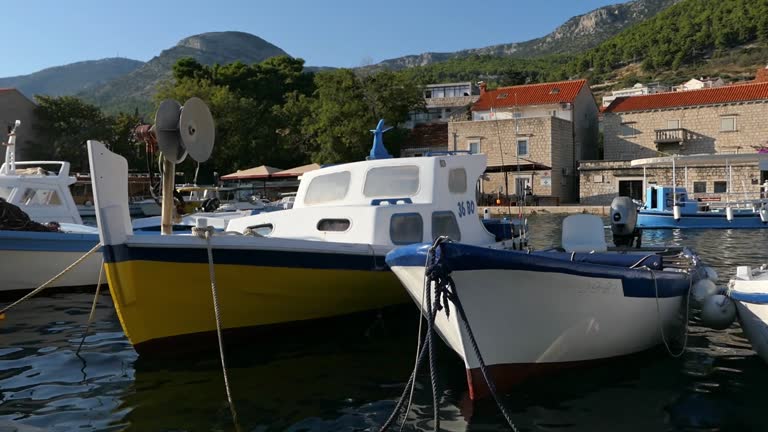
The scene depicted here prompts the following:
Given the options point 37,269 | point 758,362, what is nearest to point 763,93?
point 758,362

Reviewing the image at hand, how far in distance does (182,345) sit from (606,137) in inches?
1715

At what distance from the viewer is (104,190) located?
697cm

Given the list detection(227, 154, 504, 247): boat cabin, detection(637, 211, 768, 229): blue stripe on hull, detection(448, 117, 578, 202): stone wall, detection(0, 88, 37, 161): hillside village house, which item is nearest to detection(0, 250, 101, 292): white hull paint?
detection(227, 154, 504, 247): boat cabin

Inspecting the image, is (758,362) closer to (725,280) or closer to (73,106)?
(725,280)

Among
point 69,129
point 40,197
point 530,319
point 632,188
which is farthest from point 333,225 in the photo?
point 69,129

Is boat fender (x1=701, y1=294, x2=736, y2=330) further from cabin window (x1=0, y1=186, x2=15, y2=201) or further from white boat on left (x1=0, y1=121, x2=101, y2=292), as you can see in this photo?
cabin window (x1=0, y1=186, x2=15, y2=201)

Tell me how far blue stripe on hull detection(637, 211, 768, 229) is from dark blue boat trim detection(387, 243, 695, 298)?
73.6 ft

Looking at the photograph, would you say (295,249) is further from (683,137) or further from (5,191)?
(683,137)

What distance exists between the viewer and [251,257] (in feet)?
25.5

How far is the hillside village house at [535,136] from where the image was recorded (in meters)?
43.9

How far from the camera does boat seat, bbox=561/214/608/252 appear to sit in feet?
31.5

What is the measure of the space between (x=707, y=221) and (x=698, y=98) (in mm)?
18983

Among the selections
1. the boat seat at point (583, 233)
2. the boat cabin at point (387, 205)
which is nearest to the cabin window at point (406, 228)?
the boat cabin at point (387, 205)

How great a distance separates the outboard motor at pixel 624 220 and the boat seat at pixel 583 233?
2381 mm
